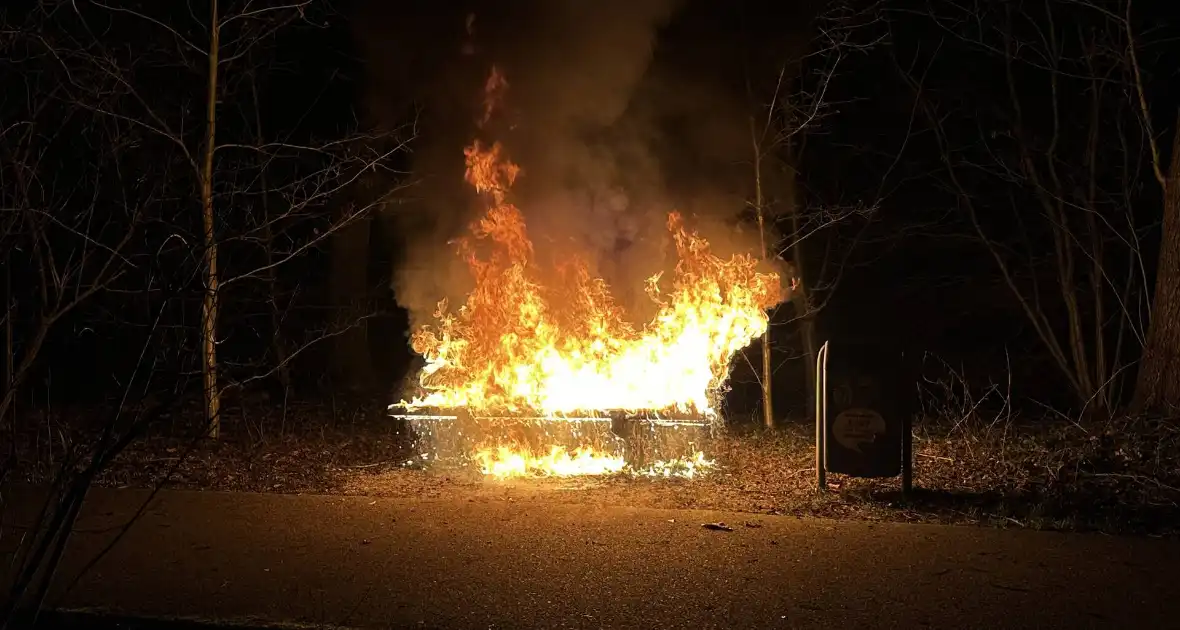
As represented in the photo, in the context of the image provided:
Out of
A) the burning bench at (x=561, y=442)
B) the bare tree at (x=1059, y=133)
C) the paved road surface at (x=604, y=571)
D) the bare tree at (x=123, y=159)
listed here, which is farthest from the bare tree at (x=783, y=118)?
the paved road surface at (x=604, y=571)

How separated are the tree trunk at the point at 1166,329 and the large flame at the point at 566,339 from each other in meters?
3.40

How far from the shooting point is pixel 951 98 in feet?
39.2

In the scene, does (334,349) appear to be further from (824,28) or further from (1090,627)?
(1090,627)

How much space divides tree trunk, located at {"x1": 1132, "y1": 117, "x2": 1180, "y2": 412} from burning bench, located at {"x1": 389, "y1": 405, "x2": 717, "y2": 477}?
12.5 ft

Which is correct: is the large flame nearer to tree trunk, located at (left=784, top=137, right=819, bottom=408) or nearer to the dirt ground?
the dirt ground

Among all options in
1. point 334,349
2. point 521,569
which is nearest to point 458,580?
point 521,569

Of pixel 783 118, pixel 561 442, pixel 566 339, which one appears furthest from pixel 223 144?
pixel 783 118

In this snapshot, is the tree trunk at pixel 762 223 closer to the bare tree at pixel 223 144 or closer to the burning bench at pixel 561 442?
the burning bench at pixel 561 442

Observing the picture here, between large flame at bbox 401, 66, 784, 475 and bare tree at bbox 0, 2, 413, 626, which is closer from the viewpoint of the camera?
bare tree at bbox 0, 2, 413, 626

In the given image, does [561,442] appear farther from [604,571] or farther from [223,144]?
[223,144]

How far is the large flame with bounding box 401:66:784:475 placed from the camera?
326 inches

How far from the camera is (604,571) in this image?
5.06 metres

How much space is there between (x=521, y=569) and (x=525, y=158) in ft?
17.5

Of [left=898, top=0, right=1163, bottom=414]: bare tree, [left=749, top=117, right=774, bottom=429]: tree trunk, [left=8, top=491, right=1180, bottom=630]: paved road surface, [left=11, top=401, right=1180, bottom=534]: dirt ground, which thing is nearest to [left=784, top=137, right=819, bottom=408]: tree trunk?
[left=749, top=117, right=774, bottom=429]: tree trunk
